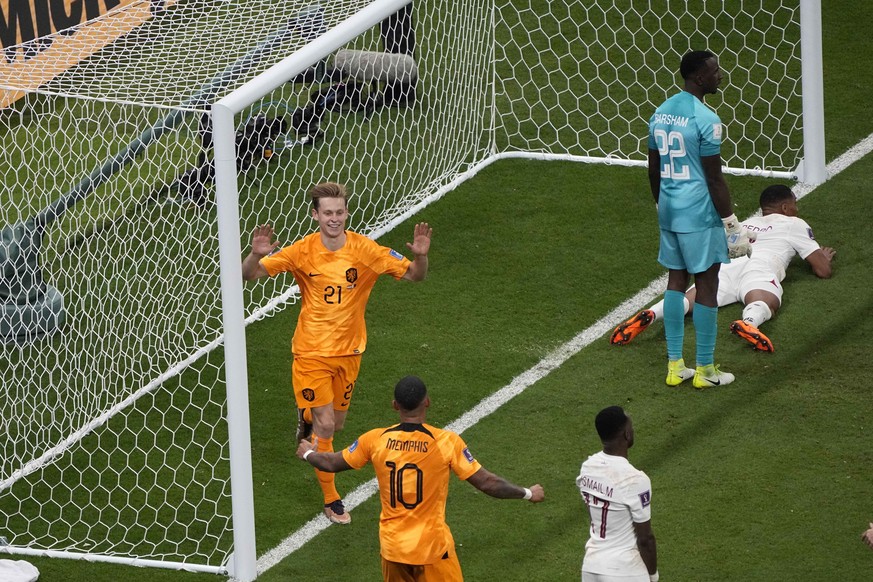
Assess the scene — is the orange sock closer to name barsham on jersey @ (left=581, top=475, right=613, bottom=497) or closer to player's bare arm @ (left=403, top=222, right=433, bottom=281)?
player's bare arm @ (left=403, top=222, right=433, bottom=281)

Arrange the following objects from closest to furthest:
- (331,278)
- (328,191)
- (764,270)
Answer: (328,191)
(331,278)
(764,270)

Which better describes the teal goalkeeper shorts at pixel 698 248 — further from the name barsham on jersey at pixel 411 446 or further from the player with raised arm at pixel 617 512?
the name barsham on jersey at pixel 411 446

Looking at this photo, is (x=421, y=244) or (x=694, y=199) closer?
(x=421, y=244)

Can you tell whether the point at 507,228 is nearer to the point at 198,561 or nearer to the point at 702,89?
the point at 702,89

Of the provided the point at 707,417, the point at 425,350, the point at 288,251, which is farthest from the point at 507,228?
the point at 288,251

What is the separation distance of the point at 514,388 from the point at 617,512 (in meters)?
3.04

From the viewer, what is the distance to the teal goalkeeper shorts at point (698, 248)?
8.30m

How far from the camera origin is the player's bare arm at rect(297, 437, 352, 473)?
6352 mm

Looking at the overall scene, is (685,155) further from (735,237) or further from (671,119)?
(735,237)

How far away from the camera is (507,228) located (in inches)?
427

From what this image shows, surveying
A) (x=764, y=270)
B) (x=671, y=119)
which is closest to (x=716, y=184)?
(x=671, y=119)

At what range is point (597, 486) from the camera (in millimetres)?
5957

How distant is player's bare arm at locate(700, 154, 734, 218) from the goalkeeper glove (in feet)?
0.14

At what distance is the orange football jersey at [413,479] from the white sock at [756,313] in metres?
3.50
